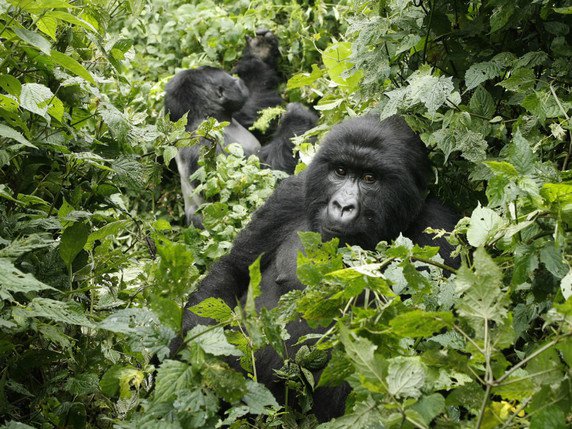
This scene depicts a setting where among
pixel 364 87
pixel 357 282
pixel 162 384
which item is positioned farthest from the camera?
pixel 364 87

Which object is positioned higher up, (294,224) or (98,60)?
(98,60)

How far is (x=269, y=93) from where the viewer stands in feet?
25.2

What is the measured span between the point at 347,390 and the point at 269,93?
4992 millimetres

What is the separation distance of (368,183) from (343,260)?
1311 mm

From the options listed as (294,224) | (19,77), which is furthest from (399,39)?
(19,77)

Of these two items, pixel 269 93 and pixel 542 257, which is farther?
pixel 269 93

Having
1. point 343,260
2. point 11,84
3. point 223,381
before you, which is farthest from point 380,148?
point 223,381

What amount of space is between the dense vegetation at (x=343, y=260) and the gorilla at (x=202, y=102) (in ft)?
7.72

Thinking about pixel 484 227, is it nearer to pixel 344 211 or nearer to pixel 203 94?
pixel 344 211

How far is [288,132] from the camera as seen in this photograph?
22.3 feet

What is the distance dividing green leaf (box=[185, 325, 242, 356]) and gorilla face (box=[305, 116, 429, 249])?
1521 mm

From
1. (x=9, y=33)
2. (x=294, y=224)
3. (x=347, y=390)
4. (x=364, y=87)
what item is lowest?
(x=347, y=390)

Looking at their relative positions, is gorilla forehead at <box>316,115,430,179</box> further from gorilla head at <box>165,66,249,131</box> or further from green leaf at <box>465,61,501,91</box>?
gorilla head at <box>165,66,249,131</box>

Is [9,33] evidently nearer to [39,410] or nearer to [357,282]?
[39,410]
